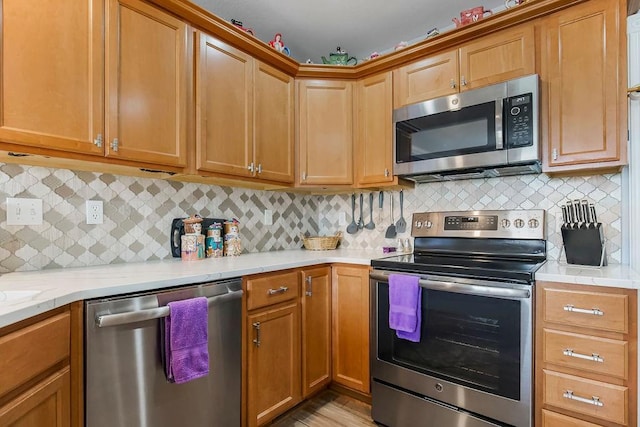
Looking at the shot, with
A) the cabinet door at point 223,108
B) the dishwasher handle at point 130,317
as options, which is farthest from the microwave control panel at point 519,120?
the dishwasher handle at point 130,317

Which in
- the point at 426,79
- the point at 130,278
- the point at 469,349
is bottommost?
the point at 469,349

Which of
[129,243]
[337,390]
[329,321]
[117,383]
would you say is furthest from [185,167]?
[337,390]

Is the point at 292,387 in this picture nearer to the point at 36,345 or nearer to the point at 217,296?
the point at 217,296

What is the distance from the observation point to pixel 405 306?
175cm

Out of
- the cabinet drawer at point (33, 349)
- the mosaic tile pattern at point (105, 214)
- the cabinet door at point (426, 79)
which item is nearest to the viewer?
the cabinet drawer at point (33, 349)

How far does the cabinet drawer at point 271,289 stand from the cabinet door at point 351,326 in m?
0.34

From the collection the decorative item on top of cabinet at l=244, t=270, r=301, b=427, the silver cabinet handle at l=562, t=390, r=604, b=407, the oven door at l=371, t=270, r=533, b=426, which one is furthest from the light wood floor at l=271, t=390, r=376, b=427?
the silver cabinet handle at l=562, t=390, r=604, b=407

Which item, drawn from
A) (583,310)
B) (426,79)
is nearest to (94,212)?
(426,79)

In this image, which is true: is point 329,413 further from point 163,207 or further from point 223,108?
point 223,108

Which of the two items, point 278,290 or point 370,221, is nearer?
point 278,290

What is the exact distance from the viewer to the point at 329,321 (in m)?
2.16

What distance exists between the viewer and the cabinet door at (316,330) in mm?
1986

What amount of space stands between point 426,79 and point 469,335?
1523 mm

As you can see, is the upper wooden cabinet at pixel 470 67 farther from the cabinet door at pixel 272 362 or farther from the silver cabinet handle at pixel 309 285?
the cabinet door at pixel 272 362
